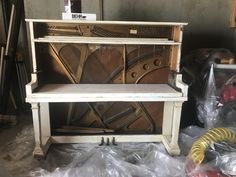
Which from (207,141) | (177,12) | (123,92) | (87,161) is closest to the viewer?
(207,141)

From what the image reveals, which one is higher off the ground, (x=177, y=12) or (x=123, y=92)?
(x=177, y=12)

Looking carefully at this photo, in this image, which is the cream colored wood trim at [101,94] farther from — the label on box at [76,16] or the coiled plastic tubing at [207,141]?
the label on box at [76,16]

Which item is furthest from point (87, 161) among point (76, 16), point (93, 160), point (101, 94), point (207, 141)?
point (76, 16)

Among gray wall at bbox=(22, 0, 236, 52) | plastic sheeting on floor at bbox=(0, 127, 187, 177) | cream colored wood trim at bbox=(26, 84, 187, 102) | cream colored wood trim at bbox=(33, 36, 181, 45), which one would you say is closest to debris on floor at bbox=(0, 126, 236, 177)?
plastic sheeting on floor at bbox=(0, 127, 187, 177)

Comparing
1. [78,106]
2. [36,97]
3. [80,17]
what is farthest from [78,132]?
[80,17]

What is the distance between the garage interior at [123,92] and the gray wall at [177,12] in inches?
0.4

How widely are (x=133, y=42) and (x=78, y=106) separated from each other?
90cm

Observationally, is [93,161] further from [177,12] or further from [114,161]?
[177,12]

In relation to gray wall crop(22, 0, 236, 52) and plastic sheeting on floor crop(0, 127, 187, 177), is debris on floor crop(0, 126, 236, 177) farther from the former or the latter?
gray wall crop(22, 0, 236, 52)

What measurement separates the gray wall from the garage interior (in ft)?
0.04

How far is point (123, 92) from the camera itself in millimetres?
2012

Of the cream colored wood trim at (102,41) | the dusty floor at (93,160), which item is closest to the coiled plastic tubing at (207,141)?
the dusty floor at (93,160)

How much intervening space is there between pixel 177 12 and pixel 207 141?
1550 mm

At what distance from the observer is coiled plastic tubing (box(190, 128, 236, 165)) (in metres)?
1.80
